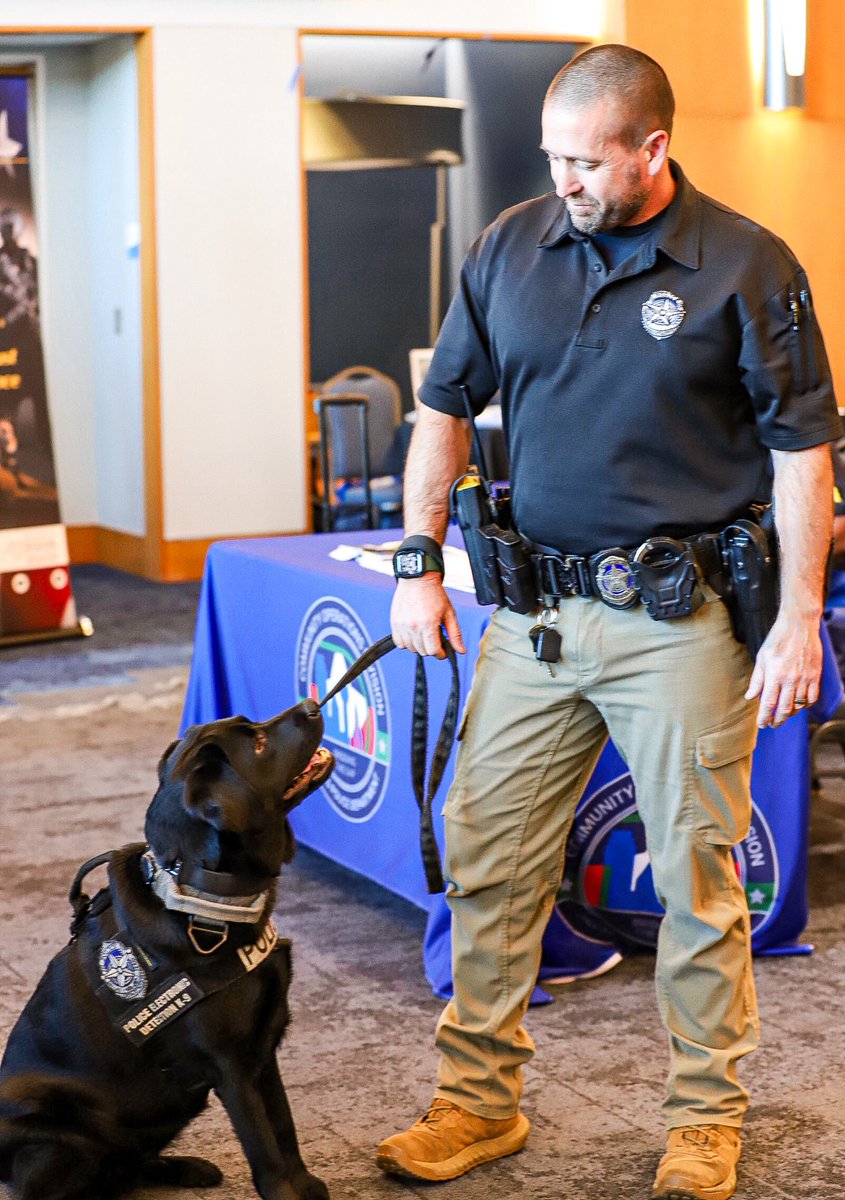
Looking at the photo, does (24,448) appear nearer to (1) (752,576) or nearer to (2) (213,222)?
(2) (213,222)

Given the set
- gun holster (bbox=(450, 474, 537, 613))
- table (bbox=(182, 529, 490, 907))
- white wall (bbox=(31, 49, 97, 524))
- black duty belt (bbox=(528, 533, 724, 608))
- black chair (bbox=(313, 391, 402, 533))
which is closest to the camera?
black duty belt (bbox=(528, 533, 724, 608))

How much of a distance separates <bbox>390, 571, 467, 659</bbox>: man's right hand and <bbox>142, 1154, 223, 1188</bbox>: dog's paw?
0.74 metres

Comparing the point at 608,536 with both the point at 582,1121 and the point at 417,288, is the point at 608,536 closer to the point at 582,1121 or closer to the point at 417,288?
the point at 582,1121

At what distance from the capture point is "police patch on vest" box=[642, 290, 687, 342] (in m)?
1.79

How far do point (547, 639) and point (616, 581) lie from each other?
0.40 feet

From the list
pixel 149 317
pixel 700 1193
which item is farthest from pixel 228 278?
pixel 700 1193

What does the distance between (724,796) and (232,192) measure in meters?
6.26

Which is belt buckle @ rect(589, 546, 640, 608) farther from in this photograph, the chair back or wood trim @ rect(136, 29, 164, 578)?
wood trim @ rect(136, 29, 164, 578)

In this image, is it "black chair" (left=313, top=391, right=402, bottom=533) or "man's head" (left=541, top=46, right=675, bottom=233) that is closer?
"man's head" (left=541, top=46, right=675, bottom=233)

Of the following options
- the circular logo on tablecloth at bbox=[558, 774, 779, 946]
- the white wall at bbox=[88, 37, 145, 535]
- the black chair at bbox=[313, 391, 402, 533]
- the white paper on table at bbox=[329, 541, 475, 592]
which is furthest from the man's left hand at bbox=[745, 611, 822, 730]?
the white wall at bbox=[88, 37, 145, 535]

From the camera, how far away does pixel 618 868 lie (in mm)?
2742

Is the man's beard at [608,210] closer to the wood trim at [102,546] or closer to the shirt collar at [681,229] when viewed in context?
the shirt collar at [681,229]

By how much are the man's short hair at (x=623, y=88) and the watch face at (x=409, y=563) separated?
583mm

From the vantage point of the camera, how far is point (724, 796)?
1.90m
